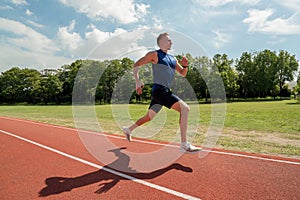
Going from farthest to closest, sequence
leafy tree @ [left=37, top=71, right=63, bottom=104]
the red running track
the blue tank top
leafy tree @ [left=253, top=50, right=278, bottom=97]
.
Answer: leafy tree @ [left=37, top=71, right=63, bottom=104] → leafy tree @ [left=253, top=50, right=278, bottom=97] → the blue tank top → the red running track

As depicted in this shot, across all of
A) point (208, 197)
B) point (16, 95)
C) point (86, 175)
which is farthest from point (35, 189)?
point (16, 95)

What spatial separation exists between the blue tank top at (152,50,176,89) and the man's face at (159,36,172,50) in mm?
113

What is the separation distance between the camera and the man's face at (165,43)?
475 cm

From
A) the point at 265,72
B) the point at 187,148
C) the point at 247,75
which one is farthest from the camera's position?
the point at 247,75

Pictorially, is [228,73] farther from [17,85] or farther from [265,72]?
[17,85]

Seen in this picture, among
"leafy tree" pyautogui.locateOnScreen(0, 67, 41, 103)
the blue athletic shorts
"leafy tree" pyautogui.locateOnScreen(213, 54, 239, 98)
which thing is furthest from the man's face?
"leafy tree" pyautogui.locateOnScreen(0, 67, 41, 103)

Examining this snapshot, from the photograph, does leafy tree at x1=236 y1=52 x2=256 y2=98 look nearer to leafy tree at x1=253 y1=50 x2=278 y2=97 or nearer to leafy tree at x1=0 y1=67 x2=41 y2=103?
leafy tree at x1=253 y1=50 x2=278 y2=97

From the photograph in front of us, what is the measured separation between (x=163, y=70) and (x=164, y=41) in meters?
0.62

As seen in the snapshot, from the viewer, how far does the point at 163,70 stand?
15.3 feet

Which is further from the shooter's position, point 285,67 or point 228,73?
point 285,67

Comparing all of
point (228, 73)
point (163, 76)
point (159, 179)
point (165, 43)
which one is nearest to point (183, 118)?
point (163, 76)

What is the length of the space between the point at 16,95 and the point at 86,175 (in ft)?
330

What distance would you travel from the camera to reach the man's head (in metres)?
4.75

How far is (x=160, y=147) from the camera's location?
6.16 meters
